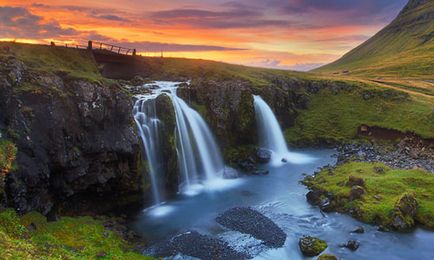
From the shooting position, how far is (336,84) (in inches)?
3435

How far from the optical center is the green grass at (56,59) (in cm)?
3976

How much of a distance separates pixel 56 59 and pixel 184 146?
22.0m

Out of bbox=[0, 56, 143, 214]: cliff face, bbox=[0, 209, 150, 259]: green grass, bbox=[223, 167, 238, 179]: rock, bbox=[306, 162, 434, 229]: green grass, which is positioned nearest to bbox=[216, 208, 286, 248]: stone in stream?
bbox=[306, 162, 434, 229]: green grass

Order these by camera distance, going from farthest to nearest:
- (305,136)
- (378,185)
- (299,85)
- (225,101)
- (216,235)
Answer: (299,85) → (305,136) → (225,101) → (378,185) → (216,235)

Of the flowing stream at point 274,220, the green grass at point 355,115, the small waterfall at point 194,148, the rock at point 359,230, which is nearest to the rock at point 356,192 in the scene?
the flowing stream at point 274,220

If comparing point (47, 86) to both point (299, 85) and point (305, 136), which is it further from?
point (299, 85)

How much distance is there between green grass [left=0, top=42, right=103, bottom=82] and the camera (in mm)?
39759

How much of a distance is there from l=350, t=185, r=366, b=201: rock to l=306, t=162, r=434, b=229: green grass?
1.45 ft

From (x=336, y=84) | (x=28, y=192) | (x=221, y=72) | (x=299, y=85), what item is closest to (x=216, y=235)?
(x=28, y=192)

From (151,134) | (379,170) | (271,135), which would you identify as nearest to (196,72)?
(271,135)

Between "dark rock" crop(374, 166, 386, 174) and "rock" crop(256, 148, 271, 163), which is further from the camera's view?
"rock" crop(256, 148, 271, 163)

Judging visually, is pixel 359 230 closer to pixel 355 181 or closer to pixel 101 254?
pixel 355 181

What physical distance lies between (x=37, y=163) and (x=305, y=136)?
51313mm

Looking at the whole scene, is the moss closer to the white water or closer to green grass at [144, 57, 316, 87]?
the white water
